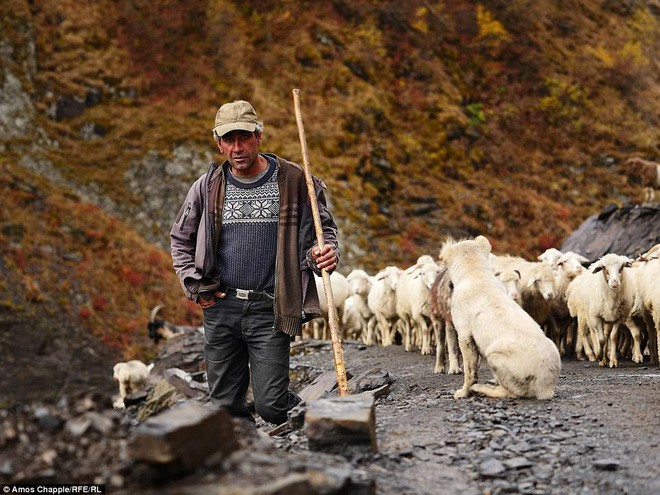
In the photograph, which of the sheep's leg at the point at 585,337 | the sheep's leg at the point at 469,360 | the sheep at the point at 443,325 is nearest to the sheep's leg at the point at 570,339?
the sheep's leg at the point at 585,337

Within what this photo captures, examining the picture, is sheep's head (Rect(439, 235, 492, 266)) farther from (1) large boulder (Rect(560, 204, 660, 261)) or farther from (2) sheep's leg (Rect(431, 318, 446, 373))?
(1) large boulder (Rect(560, 204, 660, 261))

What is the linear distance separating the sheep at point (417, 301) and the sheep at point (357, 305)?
7.15 feet

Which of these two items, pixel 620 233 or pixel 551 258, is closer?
pixel 551 258

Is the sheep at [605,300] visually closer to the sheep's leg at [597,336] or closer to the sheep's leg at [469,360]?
the sheep's leg at [597,336]

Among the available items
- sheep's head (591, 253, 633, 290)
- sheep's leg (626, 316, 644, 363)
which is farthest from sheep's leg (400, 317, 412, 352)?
sheep's head (591, 253, 633, 290)

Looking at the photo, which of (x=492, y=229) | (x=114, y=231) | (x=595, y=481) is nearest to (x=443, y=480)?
(x=595, y=481)

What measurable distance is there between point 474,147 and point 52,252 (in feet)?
64.0

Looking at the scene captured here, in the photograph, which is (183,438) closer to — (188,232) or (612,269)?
(188,232)

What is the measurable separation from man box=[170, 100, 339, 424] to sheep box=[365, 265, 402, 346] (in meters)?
9.89

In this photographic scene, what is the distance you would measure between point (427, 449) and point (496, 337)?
201 cm

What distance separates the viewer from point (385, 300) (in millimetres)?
16438

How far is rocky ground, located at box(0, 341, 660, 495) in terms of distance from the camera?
355 cm

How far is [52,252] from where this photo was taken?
2386 cm

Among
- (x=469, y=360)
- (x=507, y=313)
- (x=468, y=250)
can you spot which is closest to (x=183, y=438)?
(x=507, y=313)
